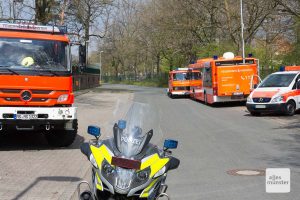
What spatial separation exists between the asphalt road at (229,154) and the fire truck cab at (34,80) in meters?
2.88

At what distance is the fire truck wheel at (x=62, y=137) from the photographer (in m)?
12.5

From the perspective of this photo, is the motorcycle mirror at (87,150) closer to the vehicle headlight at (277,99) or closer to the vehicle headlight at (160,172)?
the vehicle headlight at (160,172)

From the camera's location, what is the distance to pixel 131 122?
4934 mm

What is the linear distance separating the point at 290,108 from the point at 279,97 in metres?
0.76

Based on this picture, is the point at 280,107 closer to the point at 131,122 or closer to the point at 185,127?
the point at 185,127

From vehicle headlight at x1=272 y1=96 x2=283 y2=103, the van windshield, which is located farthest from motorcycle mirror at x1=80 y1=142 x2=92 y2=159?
the van windshield

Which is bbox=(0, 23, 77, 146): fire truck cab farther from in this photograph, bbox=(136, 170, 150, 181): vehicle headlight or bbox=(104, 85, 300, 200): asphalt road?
bbox=(136, 170, 150, 181): vehicle headlight

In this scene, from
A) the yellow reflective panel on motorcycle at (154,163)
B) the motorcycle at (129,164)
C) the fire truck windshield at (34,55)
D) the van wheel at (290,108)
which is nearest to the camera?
the motorcycle at (129,164)

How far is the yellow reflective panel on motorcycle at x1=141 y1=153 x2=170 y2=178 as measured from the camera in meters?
4.55

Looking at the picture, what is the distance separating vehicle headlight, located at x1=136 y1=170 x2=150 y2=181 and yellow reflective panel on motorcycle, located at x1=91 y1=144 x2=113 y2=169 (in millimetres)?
283

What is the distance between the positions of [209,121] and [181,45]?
35.0 metres

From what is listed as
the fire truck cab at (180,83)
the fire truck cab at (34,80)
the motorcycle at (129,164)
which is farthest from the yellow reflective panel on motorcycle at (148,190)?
the fire truck cab at (180,83)

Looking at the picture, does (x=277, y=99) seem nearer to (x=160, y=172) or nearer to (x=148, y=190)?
(x=160, y=172)

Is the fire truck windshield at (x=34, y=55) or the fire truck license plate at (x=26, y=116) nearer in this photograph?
the fire truck license plate at (x=26, y=116)
